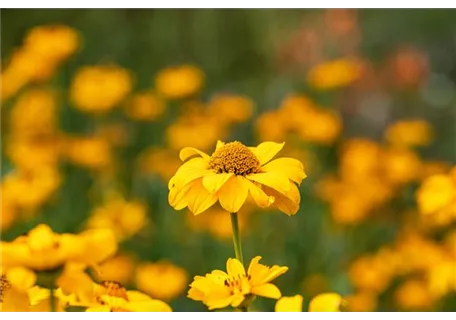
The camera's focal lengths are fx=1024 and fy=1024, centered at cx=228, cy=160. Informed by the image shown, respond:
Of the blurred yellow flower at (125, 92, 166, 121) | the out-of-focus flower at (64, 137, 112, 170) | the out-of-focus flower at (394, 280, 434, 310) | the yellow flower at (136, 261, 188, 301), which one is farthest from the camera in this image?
the blurred yellow flower at (125, 92, 166, 121)

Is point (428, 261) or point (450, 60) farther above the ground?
point (450, 60)

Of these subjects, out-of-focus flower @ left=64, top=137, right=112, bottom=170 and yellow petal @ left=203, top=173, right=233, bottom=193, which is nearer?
yellow petal @ left=203, top=173, right=233, bottom=193

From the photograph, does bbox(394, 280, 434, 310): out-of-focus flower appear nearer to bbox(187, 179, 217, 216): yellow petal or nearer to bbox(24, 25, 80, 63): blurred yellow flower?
bbox(24, 25, 80, 63): blurred yellow flower

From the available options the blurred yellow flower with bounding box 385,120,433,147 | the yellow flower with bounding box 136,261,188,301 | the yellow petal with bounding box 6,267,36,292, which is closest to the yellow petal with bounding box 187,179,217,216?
the yellow petal with bounding box 6,267,36,292

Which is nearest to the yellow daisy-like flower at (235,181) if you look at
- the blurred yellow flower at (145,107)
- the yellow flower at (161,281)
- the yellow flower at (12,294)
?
the yellow flower at (12,294)

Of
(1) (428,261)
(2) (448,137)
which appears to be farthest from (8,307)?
(2) (448,137)

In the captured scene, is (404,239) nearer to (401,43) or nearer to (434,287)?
(434,287)

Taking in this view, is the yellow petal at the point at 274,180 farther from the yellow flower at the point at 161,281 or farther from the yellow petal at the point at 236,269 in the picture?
the yellow flower at the point at 161,281
